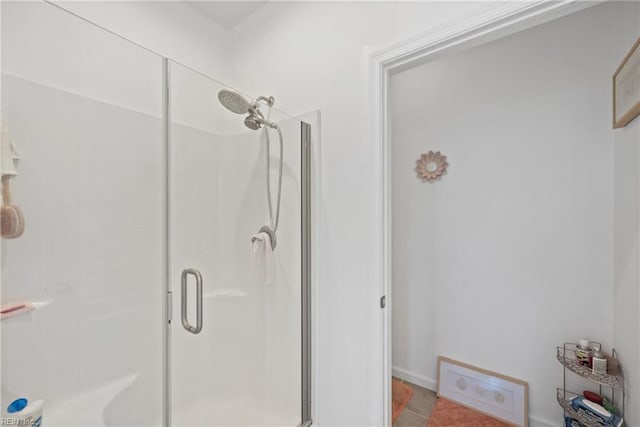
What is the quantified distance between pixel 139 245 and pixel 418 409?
6.56 feet

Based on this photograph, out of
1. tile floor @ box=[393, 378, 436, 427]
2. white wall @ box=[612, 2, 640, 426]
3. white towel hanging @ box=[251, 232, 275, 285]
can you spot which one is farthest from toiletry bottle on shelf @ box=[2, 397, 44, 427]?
white wall @ box=[612, 2, 640, 426]

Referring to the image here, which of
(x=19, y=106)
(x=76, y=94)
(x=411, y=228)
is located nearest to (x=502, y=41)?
(x=411, y=228)

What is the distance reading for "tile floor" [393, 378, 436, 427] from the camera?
5.73ft

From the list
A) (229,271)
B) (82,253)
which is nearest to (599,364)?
(229,271)

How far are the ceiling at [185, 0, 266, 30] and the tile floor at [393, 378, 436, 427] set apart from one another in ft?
9.11

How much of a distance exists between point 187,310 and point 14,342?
0.48m

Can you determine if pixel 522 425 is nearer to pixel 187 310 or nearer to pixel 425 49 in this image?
pixel 187 310

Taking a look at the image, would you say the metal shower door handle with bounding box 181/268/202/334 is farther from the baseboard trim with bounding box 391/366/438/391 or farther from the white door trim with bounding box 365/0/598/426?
the baseboard trim with bounding box 391/366/438/391

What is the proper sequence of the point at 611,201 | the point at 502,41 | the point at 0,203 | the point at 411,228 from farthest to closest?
the point at 411,228 < the point at 502,41 < the point at 611,201 < the point at 0,203

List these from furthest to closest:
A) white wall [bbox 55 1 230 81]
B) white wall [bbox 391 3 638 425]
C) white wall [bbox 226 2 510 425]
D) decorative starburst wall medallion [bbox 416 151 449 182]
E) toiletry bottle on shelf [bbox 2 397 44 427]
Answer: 1. decorative starburst wall medallion [bbox 416 151 449 182]
2. white wall [bbox 391 3 638 425]
3. white wall [bbox 55 1 230 81]
4. white wall [bbox 226 2 510 425]
5. toiletry bottle on shelf [bbox 2 397 44 427]

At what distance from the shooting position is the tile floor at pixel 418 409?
175 cm

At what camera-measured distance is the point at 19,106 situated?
82 centimetres

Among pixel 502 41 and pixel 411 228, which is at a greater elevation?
pixel 502 41

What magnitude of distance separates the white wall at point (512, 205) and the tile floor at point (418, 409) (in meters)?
0.13
